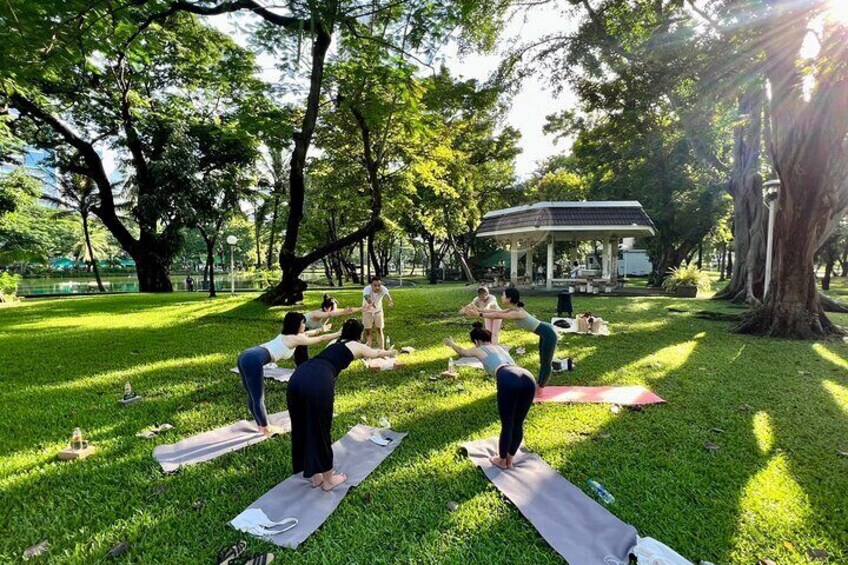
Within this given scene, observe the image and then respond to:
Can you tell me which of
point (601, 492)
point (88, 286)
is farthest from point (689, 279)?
point (88, 286)

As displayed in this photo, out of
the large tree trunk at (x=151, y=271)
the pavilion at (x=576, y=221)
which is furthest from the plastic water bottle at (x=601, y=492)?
the large tree trunk at (x=151, y=271)

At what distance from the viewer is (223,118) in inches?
802

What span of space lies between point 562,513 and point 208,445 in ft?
11.0

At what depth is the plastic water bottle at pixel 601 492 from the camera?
3.14m

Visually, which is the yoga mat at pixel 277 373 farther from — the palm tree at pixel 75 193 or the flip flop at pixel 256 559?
the palm tree at pixel 75 193

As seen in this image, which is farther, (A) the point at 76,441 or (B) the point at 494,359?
(A) the point at 76,441

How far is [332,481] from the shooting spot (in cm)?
332

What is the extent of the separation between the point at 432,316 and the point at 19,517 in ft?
33.9

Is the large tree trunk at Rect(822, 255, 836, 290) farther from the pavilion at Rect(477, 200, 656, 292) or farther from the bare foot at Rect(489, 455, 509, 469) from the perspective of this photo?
the bare foot at Rect(489, 455, 509, 469)

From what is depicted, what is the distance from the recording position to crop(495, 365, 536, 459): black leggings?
10.9 feet

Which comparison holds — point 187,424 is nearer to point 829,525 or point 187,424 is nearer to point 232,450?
point 232,450

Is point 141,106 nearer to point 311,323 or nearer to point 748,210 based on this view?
point 311,323

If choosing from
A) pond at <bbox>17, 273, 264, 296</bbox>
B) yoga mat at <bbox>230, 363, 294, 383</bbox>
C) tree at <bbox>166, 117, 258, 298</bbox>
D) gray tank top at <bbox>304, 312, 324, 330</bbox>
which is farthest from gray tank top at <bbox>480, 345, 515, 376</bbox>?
pond at <bbox>17, 273, 264, 296</bbox>

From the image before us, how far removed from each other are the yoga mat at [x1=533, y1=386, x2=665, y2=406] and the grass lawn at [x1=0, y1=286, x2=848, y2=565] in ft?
0.81
